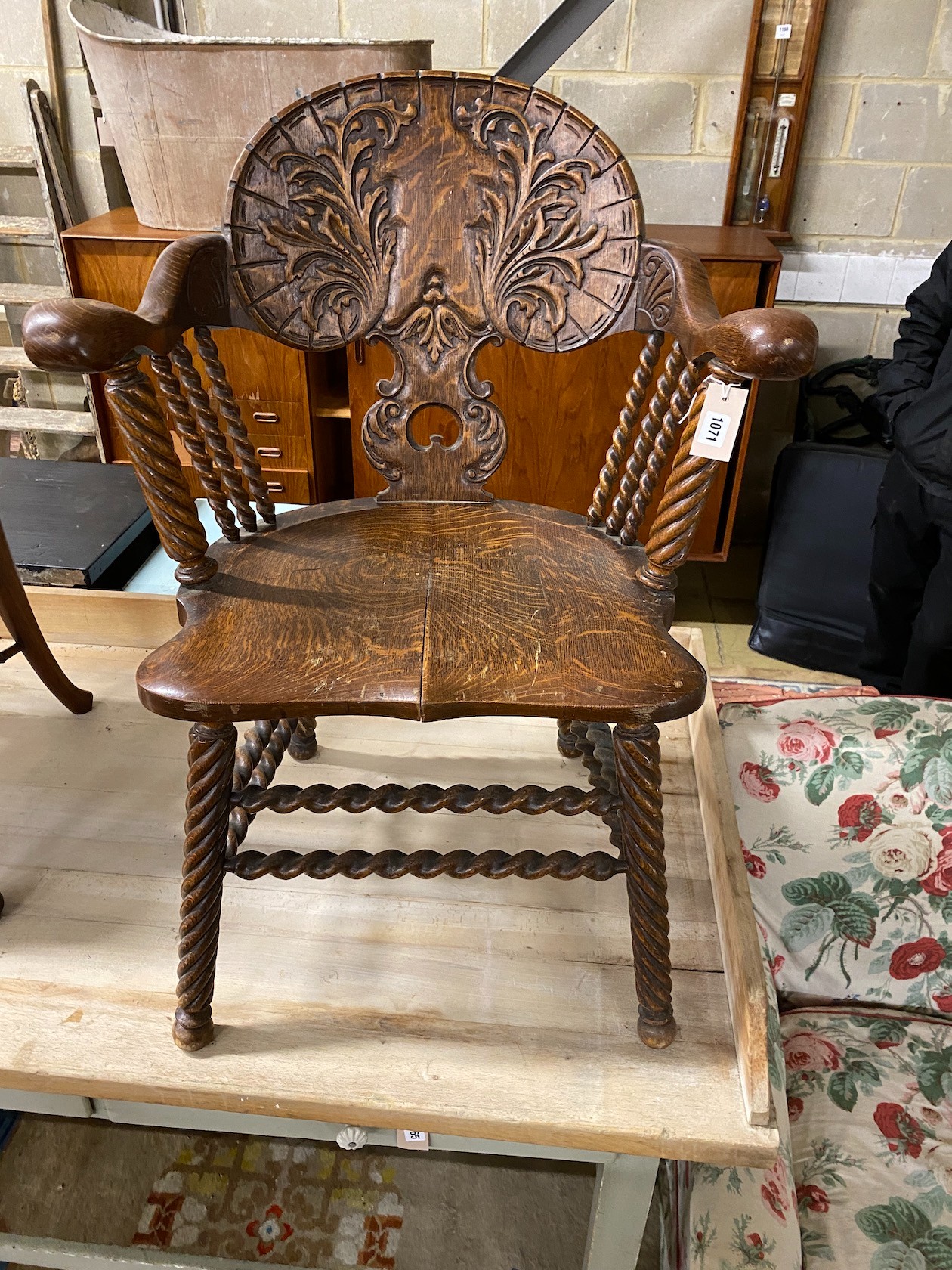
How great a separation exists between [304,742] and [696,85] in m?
1.82

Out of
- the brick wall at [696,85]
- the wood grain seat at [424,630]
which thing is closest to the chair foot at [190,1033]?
the wood grain seat at [424,630]

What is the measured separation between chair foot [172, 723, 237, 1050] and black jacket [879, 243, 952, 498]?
148cm

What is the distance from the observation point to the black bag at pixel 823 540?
212 centimetres

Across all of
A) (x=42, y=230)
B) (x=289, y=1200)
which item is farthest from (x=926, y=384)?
(x=42, y=230)

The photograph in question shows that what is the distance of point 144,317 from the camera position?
0.87 metres

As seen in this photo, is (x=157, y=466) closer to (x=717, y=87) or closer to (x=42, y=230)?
(x=42, y=230)

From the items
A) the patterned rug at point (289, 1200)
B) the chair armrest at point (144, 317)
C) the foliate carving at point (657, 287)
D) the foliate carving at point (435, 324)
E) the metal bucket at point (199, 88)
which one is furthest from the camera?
the metal bucket at point (199, 88)

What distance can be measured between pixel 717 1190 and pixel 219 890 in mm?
633

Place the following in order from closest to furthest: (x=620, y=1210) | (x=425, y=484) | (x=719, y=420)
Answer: (x=719, y=420), (x=620, y=1210), (x=425, y=484)

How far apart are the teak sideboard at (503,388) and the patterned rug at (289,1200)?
135 centimetres

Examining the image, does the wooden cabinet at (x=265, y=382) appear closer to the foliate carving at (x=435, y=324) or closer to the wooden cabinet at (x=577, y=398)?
the wooden cabinet at (x=577, y=398)

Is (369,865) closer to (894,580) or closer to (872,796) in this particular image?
(872,796)

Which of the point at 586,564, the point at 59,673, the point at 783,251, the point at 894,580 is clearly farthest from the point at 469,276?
the point at 783,251

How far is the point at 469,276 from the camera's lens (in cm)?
111
